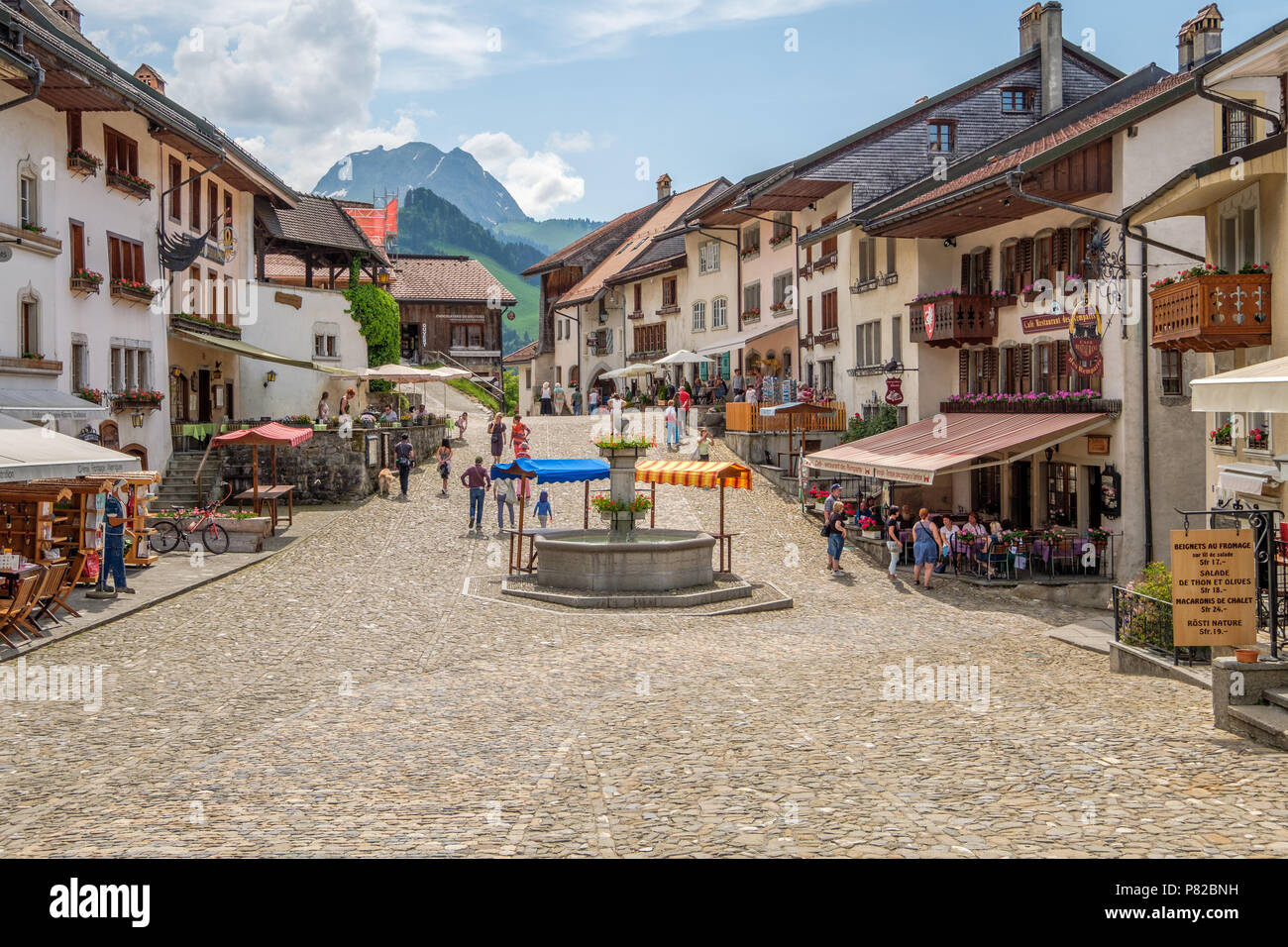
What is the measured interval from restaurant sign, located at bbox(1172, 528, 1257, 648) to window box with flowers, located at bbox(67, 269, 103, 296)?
78.9 ft

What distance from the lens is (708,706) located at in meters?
12.0

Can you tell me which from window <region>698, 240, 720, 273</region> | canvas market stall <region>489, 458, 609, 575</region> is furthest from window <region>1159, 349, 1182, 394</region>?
window <region>698, 240, 720, 273</region>

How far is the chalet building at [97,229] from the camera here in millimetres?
24672

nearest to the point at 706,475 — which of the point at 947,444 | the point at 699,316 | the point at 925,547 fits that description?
the point at 925,547

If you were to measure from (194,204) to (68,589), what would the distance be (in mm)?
21555

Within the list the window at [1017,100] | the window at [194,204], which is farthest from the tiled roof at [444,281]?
the window at [1017,100]

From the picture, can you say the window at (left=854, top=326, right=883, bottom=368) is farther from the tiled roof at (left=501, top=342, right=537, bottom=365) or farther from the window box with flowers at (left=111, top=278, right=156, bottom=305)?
the tiled roof at (left=501, top=342, right=537, bottom=365)

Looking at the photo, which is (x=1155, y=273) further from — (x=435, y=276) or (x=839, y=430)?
(x=435, y=276)

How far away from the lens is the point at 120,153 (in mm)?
30797

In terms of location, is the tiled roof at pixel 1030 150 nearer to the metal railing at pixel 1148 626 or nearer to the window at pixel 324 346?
the metal railing at pixel 1148 626

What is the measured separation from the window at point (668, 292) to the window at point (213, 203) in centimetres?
2265

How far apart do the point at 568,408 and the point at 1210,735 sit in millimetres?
53728

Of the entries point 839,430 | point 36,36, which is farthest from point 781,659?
point 839,430

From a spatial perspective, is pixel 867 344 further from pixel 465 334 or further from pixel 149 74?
pixel 465 334
